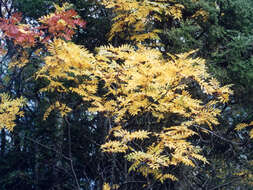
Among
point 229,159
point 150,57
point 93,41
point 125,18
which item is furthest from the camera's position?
point 93,41

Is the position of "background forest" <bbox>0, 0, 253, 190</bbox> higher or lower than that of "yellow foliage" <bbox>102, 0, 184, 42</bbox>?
lower

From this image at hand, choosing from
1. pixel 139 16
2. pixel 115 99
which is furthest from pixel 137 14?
pixel 115 99

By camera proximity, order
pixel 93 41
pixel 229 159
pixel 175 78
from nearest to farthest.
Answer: pixel 175 78 → pixel 229 159 → pixel 93 41

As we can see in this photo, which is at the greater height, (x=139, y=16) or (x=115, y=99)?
(x=139, y=16)

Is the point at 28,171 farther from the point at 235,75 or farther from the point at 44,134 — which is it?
the point at 235,75

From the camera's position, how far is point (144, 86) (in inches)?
107

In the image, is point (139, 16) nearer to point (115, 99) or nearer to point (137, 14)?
point (137, 14)

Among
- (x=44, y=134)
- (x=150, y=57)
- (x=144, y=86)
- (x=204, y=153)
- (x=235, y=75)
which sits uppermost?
(x=150, y=57)

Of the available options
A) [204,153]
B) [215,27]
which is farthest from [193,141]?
[215,27]

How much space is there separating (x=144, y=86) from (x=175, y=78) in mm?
348

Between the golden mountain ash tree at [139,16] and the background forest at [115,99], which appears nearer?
the golden mountain ash tree at [139,16]

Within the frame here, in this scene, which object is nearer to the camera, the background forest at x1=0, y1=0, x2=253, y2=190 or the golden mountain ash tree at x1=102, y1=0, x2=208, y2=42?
the golden mountain ash tree at x1=102, y1=0, x2=208, y2=42

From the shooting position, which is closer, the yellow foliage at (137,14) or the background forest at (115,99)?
the yellow foliage at (137,14)

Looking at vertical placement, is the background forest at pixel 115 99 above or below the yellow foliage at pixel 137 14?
below
